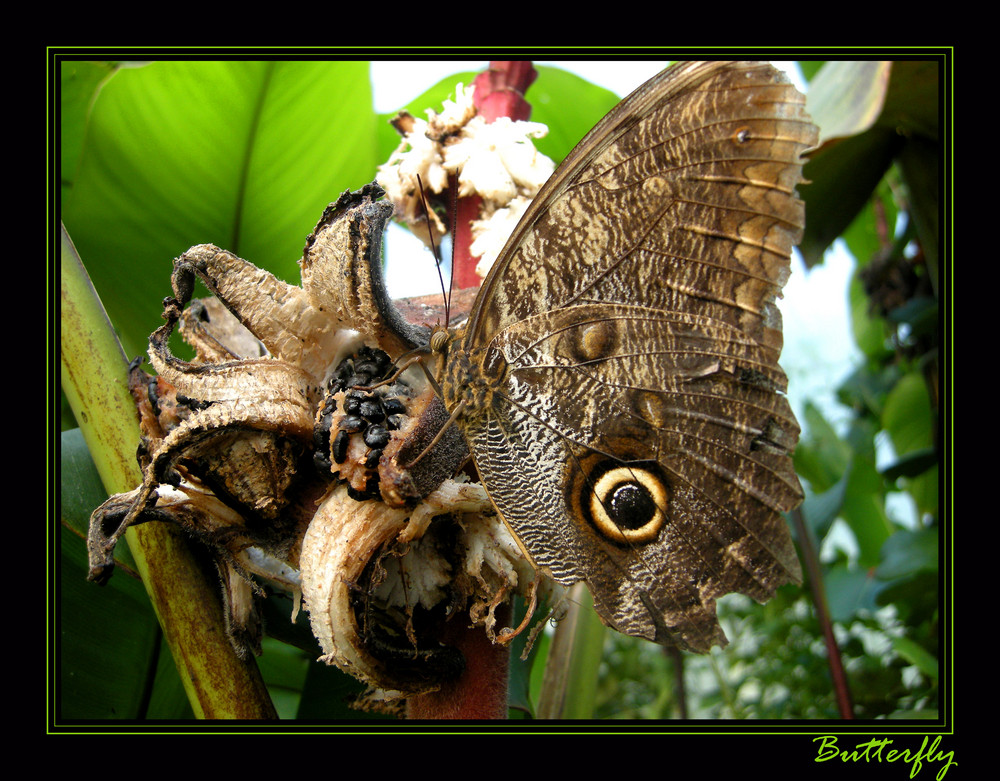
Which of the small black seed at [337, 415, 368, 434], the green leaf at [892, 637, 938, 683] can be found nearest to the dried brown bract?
the small black seed at [337, 415, 368, 434]

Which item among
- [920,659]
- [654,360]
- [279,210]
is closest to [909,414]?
[920,659]

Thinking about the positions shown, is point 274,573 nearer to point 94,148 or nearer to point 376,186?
point 376,186

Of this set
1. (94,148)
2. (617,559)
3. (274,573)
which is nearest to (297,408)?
(274,573)

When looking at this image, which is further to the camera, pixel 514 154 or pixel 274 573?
pixel 514 154

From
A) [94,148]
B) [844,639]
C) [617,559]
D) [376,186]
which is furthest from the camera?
[844,639]

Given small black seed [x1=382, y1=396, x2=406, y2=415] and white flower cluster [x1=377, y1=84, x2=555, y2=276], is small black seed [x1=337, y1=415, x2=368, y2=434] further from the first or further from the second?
white flower cluster [x1=377, y1=84, x2=555, y2=276]

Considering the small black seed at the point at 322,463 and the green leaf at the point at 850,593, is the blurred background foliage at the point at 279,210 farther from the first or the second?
the small black seed at the point at 322,463

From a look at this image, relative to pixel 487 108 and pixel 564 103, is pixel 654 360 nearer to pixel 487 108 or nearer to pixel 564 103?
pixel 487 108
